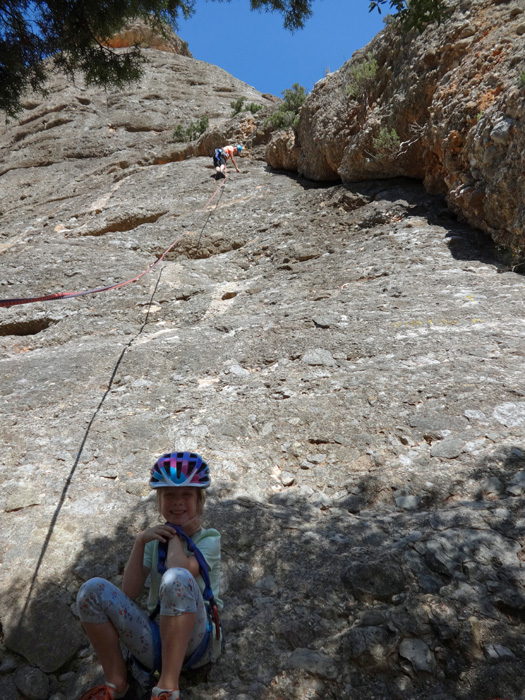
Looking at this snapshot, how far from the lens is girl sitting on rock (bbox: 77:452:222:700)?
5.76ft

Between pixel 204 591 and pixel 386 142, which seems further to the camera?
pixel 386 142

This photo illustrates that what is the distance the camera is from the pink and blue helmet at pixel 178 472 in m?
2.11

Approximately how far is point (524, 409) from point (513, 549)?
5.32 ft

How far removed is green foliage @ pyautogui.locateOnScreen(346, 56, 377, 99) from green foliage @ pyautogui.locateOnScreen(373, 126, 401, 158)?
129 cm

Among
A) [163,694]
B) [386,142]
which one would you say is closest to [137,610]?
[163,694]

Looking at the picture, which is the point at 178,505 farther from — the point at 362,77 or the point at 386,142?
the point at 362,77

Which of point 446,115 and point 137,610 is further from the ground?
point 446,115

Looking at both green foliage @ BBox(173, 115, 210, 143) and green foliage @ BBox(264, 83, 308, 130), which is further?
green foliage @ BBox(173, 115, 210, 143)

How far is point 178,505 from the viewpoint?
211cm

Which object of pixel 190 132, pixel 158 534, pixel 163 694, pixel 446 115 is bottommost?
pixel 163 694

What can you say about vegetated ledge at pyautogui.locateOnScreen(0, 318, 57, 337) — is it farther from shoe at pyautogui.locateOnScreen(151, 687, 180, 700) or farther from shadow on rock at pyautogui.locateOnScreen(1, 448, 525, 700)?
shoe at pyautogui.locateOnScreen(151, 687, 180, 700)

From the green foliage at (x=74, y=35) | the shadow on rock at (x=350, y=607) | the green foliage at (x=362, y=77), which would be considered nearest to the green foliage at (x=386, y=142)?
the green foliage at (x=362, y=77)

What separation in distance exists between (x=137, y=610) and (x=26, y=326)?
5.86 m

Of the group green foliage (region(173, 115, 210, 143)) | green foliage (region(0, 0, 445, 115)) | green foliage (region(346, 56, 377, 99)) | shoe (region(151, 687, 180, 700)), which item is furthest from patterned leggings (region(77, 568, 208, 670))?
green foliage (region(173, 115, 210, 143))
